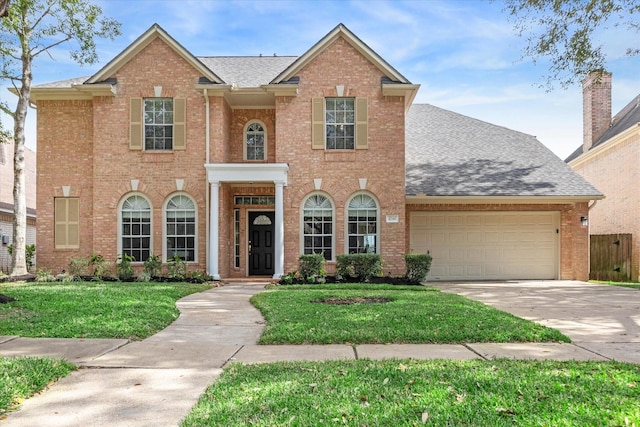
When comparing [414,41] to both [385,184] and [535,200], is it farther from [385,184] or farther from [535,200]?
[535,200]

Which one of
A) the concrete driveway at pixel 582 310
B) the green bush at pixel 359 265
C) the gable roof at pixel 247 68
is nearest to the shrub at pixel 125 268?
the green bush at pixel 359 265

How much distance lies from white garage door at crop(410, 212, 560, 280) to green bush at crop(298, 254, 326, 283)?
3.93 m

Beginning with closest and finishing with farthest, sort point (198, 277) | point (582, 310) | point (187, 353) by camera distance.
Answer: point (187, 353) → point (582, 310) → point (198, 277)

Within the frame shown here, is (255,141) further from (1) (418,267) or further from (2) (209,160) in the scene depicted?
(1) (418,267)

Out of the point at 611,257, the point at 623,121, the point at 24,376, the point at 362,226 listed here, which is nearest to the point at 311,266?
the point at 362,226

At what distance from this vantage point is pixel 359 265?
15156 mm

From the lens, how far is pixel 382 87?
1591 centimetres

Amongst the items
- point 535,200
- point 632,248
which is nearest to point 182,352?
point 535,200

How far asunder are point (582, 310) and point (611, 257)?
1479cm

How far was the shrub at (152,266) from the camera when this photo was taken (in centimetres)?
1554

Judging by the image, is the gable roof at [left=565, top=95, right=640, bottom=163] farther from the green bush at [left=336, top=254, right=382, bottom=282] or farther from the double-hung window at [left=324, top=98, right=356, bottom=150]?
the green bush at [left=336, top=254, right=382, bottom=282]

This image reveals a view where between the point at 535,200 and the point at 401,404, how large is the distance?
49.7 ft

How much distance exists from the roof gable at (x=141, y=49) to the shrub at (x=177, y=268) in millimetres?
5532

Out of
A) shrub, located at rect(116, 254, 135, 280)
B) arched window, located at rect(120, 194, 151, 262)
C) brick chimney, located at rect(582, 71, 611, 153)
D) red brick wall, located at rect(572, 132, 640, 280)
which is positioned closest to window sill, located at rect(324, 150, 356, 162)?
arched window, located at rect(120, 194, 151, 262)
